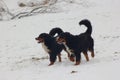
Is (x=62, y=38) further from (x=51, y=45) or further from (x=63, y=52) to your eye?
(x=63, y=52)

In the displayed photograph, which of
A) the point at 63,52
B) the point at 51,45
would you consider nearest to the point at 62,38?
the point at 51,45

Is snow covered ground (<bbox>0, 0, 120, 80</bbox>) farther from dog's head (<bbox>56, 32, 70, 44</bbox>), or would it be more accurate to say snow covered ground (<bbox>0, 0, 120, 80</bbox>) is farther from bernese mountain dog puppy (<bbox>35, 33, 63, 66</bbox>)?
dog's head (<bbox>56, 32, 70, 44</bbox>)

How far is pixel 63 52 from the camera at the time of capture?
1162 cm

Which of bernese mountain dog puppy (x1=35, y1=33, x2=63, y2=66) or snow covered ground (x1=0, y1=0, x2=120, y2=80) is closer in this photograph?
snow covered ground (x1=0, y1=0, x2=120, y2=80)

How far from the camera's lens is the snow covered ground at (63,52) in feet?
29.8

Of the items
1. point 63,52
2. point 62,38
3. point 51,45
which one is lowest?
point 63,52

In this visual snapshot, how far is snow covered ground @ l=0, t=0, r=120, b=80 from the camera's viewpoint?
907 centimetres

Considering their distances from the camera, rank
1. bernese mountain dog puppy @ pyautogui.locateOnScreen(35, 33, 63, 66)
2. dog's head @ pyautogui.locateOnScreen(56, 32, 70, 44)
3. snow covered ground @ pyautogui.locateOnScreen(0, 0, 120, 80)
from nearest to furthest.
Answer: snow covered ground @ pyautogui.locateOnScreen(0, 0, 120, 80) → dog's head @ pyautogui.locateOnScreen(56, 32, 70, 44) → bernese mountain dog puppy @ pyautogui.locateOnScreen(35, 33, 63, 66)

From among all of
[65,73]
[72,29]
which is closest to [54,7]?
[72,29]

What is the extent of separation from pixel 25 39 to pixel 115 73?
6.03 m

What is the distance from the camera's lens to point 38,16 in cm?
1706

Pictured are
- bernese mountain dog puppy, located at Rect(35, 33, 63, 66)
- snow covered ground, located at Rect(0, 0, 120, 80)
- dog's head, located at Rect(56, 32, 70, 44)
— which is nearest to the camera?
snow covered ground, located at Rect(0, 0, 120, 80)

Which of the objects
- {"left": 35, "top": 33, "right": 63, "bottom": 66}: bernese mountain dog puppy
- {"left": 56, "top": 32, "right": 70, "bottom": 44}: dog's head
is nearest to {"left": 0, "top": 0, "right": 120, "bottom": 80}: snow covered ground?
{"left": 35, "top": 33, "right": 63, "bottom": 66}: bernese mountain dog puppy

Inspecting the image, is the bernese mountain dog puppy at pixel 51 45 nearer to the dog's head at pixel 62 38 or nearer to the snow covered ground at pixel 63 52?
the snow covered ground at pixel 63 52
